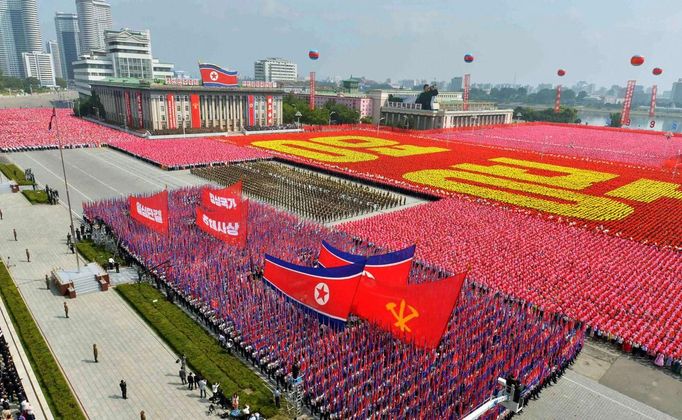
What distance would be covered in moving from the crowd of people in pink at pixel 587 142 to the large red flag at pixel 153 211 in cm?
6865

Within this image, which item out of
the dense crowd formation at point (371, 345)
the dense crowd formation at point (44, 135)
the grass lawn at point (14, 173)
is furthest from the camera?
the dense crowd formation at point (44, 135)

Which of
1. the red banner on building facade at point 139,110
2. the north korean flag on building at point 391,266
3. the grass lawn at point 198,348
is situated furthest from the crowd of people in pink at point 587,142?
the grass lawn at point 198,348

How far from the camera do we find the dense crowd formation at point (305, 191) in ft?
126

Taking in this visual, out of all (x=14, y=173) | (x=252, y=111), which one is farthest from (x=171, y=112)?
(x=14, y=173)

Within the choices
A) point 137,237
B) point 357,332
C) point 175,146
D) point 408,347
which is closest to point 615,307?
point 408,347

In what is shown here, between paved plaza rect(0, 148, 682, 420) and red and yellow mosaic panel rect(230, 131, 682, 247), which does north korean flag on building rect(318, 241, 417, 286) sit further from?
red and yellow mosaic panel rect(230, 131, 682, 247)

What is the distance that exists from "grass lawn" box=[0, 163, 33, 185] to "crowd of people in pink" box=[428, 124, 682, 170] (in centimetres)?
7312

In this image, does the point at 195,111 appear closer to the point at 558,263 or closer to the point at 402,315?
the point at 558,263

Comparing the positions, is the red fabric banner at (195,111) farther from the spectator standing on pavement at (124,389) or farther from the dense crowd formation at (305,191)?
the spectator standing on pavement at (124,389)

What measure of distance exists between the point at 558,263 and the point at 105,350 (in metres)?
24.5

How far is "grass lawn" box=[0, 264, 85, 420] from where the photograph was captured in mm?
14938

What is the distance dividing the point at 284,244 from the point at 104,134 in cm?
6404

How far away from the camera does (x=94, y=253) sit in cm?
2773

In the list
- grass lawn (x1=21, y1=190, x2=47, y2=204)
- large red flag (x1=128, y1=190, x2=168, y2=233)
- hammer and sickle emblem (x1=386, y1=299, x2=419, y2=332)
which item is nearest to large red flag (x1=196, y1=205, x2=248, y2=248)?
large red flag (x1=128, y1=190, x2=168, y2=233)
